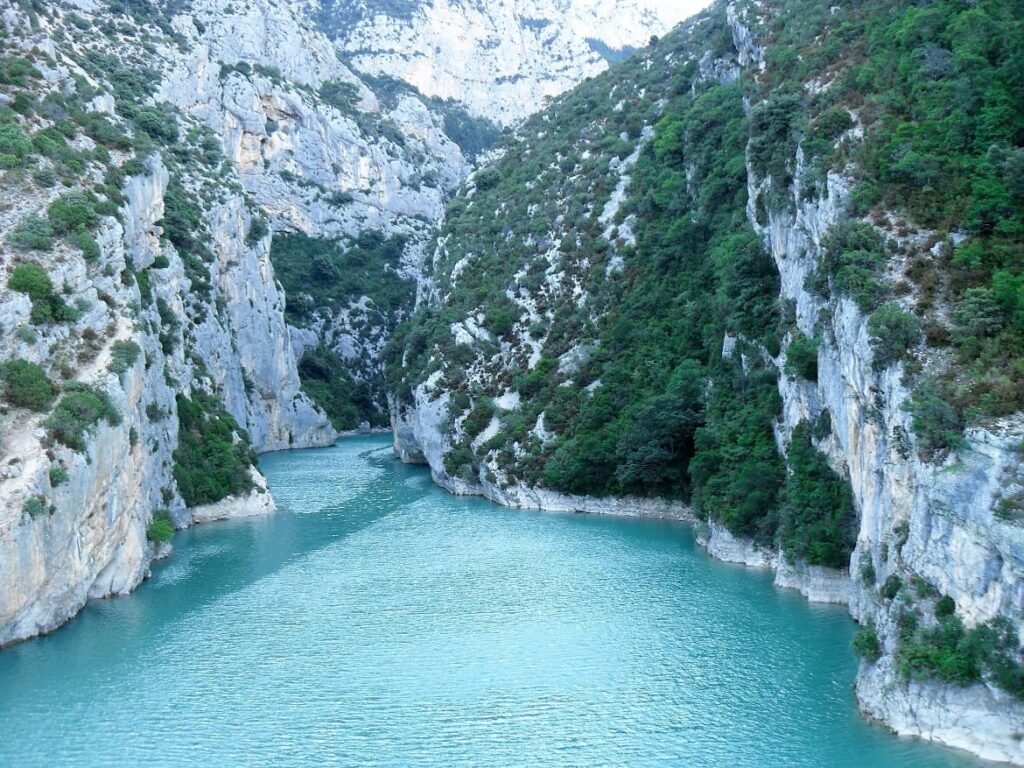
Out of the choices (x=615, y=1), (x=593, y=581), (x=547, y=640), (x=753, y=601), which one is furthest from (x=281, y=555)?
(x=615, y=1)

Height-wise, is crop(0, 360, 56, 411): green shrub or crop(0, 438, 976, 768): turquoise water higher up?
crop(0, 360, 56, 411): green shrub

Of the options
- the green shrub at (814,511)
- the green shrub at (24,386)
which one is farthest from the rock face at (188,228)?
the green shrub at (814,511)

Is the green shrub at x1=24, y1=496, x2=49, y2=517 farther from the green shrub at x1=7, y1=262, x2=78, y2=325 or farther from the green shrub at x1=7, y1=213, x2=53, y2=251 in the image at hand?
the green shrub at x1=7, y1=213, x2=53, y2=251

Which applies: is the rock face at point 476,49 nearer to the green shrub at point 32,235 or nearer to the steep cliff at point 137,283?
the steep cliff at point 137,283

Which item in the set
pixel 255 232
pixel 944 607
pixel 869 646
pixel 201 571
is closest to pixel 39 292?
pixel 201 571

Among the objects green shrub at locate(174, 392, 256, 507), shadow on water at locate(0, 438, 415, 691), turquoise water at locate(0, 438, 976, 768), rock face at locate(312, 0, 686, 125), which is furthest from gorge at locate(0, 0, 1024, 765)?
rock face at locate(312, 0, 686, 125)
